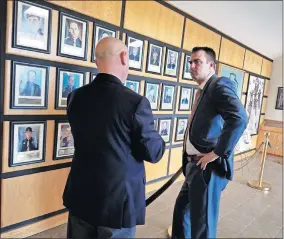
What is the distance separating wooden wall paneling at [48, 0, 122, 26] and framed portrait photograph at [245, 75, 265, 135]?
405cm

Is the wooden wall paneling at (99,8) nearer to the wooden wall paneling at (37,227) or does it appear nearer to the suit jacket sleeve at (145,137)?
the suit jacket sleeve at (145,137)

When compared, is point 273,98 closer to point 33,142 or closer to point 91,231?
point 33,142

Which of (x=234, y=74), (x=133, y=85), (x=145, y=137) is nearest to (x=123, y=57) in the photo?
(x=145, y=137)

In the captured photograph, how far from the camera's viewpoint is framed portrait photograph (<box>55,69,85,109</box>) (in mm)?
2240

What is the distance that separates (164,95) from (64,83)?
1.55 metres

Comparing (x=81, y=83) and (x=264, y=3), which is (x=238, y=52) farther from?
(x=264, y=3)

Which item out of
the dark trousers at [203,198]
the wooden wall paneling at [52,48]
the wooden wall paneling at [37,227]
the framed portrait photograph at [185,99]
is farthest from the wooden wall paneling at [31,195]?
the framed portrait photograph at [185,99]

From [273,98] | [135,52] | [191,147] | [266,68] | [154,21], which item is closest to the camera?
[191,147]

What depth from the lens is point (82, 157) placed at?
1.30 meters

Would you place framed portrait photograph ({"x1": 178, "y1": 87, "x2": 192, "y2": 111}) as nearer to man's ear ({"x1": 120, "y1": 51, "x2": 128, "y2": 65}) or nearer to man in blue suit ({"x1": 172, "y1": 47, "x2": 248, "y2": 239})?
man in blue suit ({"x1": 172, "y1": 47, "x2": 248, "y2": 239})

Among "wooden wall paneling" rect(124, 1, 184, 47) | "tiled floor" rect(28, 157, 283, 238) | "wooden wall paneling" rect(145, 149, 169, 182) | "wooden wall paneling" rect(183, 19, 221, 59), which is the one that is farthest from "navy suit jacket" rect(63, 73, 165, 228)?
"wooden wall paneling" rect(183, 19, 221, 59)

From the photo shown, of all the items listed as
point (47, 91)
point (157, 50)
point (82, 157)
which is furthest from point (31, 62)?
point (157, 50)

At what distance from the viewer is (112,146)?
1206 mm

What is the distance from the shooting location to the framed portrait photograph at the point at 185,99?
3.83 metres
